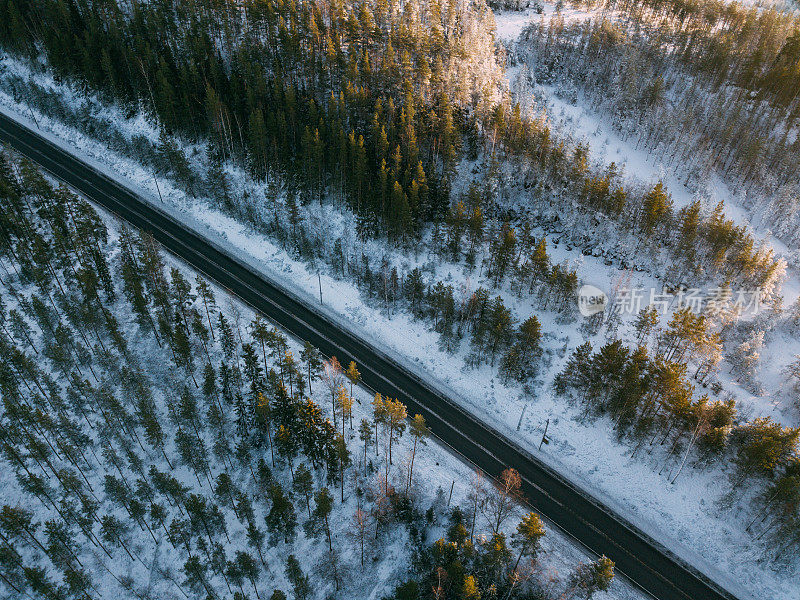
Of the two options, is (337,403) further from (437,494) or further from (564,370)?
(564,370)

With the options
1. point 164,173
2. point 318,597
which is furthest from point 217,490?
point 164,173

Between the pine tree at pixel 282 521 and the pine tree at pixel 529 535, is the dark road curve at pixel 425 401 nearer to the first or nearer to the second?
the pine tree at pixel 529 535

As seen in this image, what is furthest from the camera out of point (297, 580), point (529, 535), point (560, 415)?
point (560, 415)

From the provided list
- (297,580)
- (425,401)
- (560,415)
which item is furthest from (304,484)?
(560,415)

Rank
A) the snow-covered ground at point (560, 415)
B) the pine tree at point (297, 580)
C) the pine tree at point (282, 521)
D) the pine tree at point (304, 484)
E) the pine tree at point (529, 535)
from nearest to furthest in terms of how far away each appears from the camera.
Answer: the pine tree at point (529, 535) < the pine tree at point (297, 580) < the pine tree at point (282, 521) < the pine tree at point (304, 484) < the snow-covered ground at point (560, 415)

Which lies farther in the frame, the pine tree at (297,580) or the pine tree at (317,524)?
the pine tree at (317,524)

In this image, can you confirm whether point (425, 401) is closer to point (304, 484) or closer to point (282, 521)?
point (304, 484)

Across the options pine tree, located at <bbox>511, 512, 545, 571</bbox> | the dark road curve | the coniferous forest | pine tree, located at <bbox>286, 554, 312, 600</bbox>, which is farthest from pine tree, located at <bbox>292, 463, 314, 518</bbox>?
pine tree, located at <bbox>511, 512, 545, 571</bbox>

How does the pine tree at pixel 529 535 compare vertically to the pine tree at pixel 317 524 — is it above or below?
above

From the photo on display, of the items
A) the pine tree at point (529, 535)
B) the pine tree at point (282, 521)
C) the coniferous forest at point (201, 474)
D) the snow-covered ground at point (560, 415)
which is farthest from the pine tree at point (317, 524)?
the snow-covered ground at point (560, 415)
